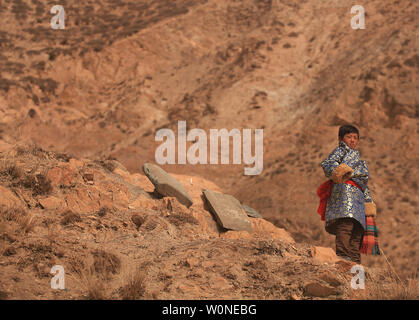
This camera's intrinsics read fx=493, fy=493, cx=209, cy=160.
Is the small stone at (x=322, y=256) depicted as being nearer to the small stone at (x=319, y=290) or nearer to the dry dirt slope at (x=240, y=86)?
the small stone at (x=319, y=290)

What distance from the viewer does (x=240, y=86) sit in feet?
75.0

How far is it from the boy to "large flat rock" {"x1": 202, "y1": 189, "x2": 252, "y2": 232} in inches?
115

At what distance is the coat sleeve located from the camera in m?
5.85

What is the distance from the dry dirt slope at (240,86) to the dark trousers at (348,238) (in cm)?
757

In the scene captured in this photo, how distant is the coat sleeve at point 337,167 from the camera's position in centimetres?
585

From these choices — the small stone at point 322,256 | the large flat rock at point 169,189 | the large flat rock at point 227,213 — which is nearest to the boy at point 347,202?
the small stone at point 322,256

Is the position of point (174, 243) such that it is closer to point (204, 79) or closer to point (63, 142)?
point (63, 142)

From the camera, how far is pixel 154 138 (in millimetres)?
21484

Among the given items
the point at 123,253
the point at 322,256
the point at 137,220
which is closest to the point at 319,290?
the point at 322,256

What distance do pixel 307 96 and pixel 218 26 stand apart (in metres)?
8.90

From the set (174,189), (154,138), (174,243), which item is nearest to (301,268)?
(174,243)

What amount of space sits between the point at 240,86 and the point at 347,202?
1741 centimetres

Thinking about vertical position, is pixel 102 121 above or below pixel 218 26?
below
